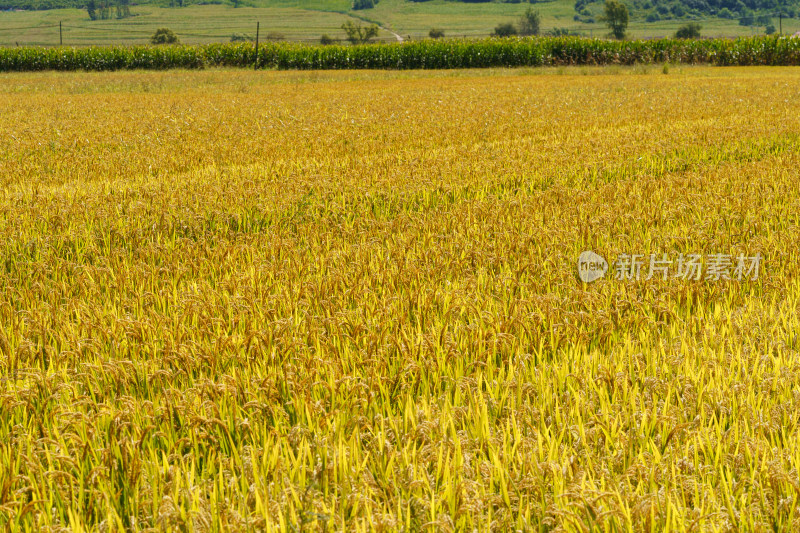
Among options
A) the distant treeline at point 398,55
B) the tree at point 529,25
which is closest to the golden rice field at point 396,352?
the distant treeline at point 398,55

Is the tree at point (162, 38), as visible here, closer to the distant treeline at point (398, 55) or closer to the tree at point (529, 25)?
the distant treeline at point (398, 55)

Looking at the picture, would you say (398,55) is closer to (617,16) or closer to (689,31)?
(617,16)

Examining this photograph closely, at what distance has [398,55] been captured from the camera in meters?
48.8

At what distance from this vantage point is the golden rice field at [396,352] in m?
2.46

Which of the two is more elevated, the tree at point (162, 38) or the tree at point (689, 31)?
the tree at point (689, 31)

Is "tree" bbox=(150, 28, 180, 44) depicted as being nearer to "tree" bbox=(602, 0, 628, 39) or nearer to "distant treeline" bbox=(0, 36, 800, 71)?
"distant treeline" bbox=(0, 36, 800, 71)

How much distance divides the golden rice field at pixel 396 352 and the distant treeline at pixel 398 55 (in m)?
41.4

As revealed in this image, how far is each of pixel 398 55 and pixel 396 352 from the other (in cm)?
4740

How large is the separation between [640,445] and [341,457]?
3.76 ft

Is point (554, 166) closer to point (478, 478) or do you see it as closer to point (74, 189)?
point (74, 189)

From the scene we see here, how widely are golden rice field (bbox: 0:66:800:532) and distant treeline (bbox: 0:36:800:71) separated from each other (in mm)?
A: 41391

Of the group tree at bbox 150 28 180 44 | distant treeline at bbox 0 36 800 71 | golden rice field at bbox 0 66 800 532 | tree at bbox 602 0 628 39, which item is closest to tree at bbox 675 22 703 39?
tree at bbox 602 0 628 39

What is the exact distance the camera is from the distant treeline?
4809cm

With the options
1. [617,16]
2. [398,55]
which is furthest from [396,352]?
[617,16]
